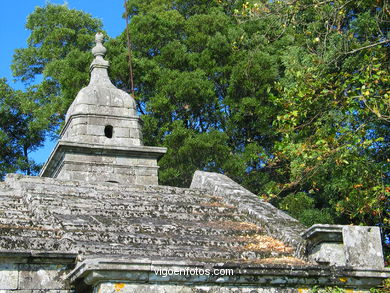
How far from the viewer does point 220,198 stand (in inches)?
477

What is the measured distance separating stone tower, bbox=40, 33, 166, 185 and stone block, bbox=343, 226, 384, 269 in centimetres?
755

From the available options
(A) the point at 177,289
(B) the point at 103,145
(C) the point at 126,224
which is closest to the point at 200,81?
(B) the point at 103,145

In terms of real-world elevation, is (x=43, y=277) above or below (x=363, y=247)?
below

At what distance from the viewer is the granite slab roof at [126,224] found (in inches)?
328

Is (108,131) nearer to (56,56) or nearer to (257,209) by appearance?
(257,209)

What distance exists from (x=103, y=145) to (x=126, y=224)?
6168 millimetres

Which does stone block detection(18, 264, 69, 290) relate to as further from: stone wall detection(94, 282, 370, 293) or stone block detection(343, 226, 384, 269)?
stone block detection(343, 226, 384, 269)

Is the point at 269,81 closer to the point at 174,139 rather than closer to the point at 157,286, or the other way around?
the point at 174,139

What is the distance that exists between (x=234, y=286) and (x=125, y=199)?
3.94 metres

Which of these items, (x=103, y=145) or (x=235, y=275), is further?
(x=103, y=145)

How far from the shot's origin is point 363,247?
8539 mm

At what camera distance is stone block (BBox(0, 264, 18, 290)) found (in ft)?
25.1

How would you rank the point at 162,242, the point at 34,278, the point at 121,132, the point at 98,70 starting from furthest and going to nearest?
the point at 98,70 → the point at 121,132 → the point at 162,242 → the point at 34,278

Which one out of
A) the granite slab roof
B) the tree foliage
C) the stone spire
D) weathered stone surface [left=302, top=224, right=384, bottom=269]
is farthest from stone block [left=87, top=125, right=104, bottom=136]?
weathered stone surface [left=302, top=224, right=384, bottom=269]
